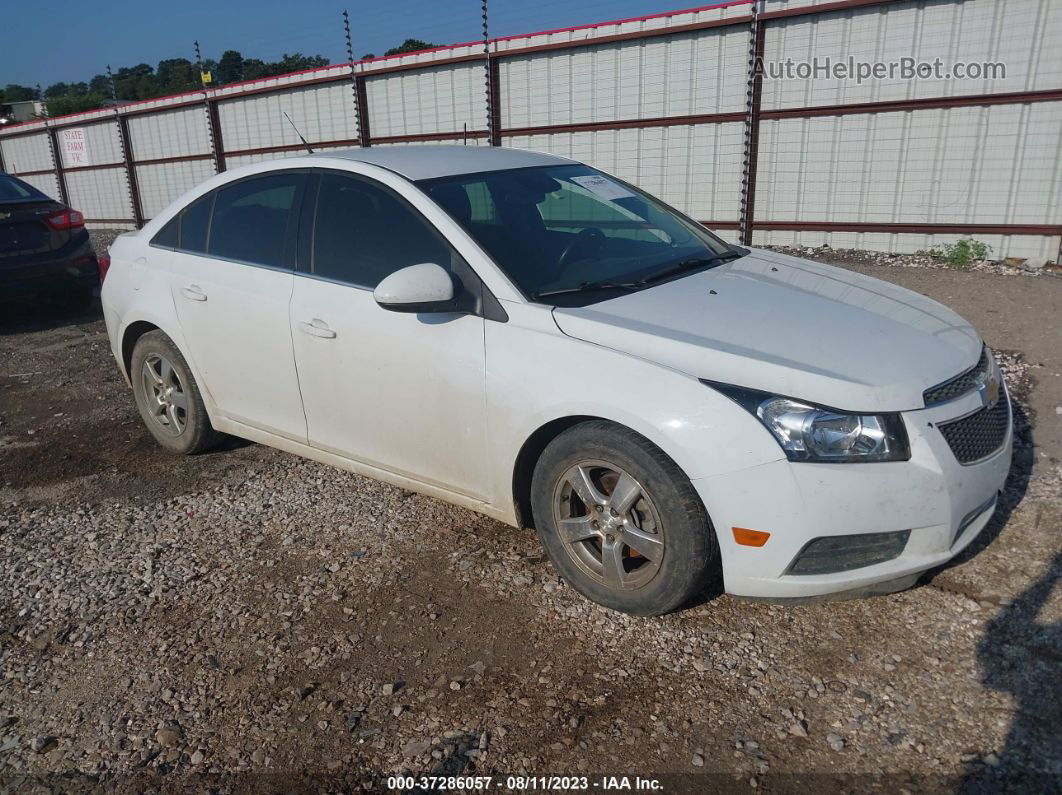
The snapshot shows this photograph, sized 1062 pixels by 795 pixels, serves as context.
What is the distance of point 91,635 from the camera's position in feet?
10.7

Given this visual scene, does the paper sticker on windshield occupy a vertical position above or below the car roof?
below

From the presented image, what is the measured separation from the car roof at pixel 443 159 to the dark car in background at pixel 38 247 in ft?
18.1

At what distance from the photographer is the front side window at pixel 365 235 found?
361 centimetres

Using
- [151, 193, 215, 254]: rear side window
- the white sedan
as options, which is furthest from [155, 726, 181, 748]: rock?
[151, 193, 215, 254]: rear side window

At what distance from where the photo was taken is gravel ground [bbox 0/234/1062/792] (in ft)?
8.20

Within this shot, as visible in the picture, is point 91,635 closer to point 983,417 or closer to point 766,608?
point 766,608

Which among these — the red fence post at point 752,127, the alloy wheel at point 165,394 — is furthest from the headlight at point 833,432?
the red fence post at point 752,127

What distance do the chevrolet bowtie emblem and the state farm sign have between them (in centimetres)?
2291

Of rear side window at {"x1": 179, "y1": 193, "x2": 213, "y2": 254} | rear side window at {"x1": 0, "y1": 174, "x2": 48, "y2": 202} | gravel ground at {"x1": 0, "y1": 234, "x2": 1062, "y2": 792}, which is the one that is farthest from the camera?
rear side window at {"x1": 0, "y1": 174, "x2": 48, "y2": 202}

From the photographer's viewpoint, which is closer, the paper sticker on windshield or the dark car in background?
the paper sticker on windshield

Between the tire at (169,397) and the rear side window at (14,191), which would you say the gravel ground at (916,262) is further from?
the rear side window at (14,191)

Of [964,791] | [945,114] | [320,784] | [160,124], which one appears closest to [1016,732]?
[964,791]

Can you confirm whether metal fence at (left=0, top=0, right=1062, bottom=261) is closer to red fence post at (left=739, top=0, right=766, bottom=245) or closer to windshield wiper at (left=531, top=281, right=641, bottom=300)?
red fence post at (left=739, top=0, right=766, bottom=245)

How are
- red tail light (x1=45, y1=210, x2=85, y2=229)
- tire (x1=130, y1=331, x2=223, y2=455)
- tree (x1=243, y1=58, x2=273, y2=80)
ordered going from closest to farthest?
tire (x1=130, y1=331, x2=223, y2=455), red tail light (x1=45, y1=210, x2=85, y2=229), tree (x1=243, y1=58, x2=273, y2=80)
